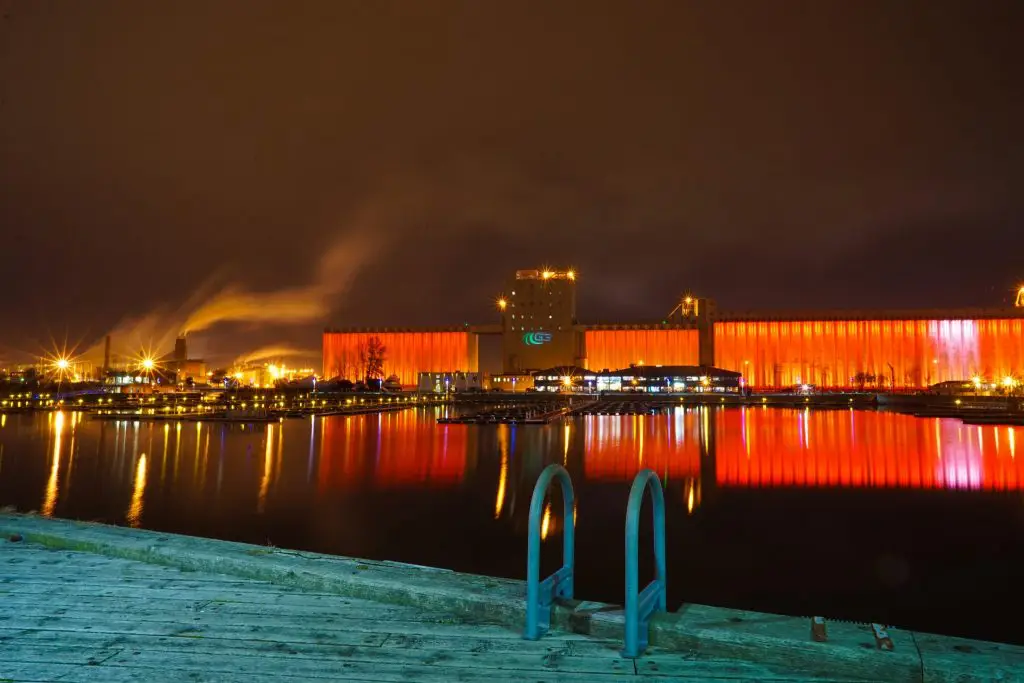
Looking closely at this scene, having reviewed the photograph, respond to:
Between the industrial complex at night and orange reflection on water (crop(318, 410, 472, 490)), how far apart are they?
47674 millimetres

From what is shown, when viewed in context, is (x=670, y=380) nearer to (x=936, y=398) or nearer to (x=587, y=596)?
(x=936, y=398)

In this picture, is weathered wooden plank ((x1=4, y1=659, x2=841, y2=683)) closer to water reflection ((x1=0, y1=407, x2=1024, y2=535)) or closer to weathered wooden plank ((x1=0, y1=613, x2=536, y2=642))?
weathered wooden plank ((x1=0, y1=613, x2=536, y2=642))

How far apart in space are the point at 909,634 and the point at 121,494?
43.8 ft

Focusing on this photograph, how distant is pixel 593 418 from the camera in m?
35.8

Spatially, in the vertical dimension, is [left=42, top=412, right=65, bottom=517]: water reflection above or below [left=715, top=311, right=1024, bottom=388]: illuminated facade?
below

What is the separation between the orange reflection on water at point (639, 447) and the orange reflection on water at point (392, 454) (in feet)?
12.7

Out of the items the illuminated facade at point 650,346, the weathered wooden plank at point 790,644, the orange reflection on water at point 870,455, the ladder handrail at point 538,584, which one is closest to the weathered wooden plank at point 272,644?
the ladder handrail at point 538,584

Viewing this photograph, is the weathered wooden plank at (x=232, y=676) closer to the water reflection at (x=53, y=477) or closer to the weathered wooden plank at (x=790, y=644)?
the weathered wooden plank at (x=790, y=644)

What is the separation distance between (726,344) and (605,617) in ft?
283

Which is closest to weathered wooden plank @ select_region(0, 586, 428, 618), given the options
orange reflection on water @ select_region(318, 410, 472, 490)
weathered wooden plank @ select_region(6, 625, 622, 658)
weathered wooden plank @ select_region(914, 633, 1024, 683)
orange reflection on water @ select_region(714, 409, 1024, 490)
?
weathered wooden plank @ select_region(6, 625, 622, 658)

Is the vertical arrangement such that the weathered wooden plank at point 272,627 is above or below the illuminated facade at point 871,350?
below

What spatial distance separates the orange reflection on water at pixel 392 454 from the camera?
1465 cm

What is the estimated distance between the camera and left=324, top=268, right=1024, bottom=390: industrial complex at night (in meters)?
80.1

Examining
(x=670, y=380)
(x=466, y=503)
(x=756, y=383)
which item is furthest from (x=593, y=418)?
(x=756, y=383)
